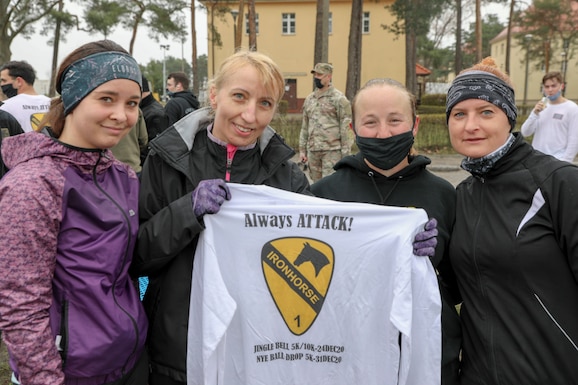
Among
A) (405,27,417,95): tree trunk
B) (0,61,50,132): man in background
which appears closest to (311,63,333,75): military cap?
(0,61,50,132): man in background

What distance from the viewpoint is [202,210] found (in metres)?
2.02

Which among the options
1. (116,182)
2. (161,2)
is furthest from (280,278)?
(161,2)

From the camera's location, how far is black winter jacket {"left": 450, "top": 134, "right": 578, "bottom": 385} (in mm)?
1946

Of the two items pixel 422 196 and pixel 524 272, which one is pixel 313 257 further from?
pixel 524 272

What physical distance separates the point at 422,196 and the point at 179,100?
22.5 feet

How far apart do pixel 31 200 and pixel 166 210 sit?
530 millimetres

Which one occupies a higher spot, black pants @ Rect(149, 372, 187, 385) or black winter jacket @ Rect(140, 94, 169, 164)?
black winter jacket @ Rect(140, 94, 169, 164)

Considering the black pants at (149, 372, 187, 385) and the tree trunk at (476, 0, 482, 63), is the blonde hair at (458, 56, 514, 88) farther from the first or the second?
the tree trunk at (476, 0, 482, 63)

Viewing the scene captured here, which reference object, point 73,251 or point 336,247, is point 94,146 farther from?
point 336,247

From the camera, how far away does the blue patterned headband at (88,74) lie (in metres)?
1.88

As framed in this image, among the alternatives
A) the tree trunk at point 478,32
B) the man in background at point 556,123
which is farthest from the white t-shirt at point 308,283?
the tree trunk at point 478,32

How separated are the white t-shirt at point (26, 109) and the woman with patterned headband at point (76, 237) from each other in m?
4.70

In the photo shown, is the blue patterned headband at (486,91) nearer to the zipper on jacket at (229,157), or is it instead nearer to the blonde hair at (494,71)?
the blonde hair at (494,71)

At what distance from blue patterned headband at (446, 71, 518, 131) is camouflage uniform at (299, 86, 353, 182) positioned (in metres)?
6.09
